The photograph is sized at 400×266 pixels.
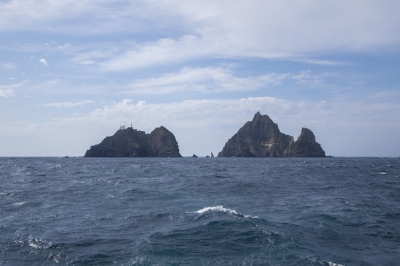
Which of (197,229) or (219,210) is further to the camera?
(219,210)

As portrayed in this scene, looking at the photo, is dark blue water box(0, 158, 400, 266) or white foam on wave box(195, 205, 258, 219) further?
white foam on wave box(195, 205, 258, 219)

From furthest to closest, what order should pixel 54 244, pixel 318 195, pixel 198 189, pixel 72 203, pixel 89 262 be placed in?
pixel 198 189 < pixel 318 195 < pixel 72 203 < pixel 54 244 < pixel 89 262

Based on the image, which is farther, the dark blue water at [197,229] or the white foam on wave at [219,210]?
the white foam on wave at [219,210]

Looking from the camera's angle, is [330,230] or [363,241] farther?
[330,230]

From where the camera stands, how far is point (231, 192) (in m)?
38.0

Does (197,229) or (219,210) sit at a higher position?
(219,210)

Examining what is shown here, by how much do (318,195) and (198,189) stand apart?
13098mm

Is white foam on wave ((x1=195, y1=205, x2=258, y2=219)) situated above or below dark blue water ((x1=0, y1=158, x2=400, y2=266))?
above

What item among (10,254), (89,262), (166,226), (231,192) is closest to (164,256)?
(89,262)

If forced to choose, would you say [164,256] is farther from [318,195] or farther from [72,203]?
Answer: [318,195]

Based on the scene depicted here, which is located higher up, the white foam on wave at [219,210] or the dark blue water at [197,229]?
the white foam on wave at [219,210]

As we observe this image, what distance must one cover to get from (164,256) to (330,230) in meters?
11.4

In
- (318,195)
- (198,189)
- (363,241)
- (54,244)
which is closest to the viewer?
→ (54,244)

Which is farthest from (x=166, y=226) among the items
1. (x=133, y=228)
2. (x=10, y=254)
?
(x=10, y=254)
